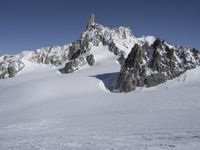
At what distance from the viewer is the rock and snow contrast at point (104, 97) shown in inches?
785

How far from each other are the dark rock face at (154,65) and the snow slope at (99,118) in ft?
9.80

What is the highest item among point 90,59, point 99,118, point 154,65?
point 90,59

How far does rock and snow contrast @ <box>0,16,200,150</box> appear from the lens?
1994 cm

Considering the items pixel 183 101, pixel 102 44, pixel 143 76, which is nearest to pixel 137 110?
pixel 183 101

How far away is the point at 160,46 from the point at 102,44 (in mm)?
50289

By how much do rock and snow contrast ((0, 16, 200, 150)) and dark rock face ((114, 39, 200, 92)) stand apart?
228 mm

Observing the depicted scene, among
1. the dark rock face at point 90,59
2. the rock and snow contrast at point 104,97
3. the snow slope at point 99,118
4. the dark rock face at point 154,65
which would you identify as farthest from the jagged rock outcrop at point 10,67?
the dark rock face at point 154,65

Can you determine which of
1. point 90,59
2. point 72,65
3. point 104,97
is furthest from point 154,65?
point 90,59

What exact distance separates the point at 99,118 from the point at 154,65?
137ft

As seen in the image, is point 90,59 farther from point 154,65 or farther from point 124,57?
point 154,65

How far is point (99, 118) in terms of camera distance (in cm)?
3234

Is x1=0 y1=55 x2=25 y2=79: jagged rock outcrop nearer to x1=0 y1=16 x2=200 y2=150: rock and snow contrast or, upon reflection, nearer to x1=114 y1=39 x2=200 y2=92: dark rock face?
x1=0 y1=16 x2=200 y2=150: rock and snow contrast

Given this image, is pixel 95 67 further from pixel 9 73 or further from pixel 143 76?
pixel 9 73

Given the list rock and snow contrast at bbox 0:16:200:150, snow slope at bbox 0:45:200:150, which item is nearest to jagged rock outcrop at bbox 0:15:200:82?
rock and snow contrast at bbox 0:16:200:150
